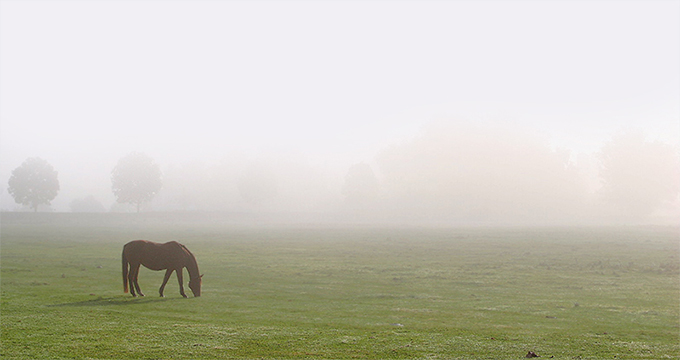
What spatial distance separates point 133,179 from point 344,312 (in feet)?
458

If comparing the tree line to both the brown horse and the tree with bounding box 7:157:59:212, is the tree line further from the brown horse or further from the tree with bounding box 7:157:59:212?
the brown horse

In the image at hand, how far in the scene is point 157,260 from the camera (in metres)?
25.2

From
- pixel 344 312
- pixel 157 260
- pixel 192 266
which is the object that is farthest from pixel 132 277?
→ pixel 344 312

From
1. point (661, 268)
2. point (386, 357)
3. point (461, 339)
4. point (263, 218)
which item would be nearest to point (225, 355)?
point (386, 357)

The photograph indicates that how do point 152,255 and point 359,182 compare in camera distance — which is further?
point 359,182

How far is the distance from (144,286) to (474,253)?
134 ft

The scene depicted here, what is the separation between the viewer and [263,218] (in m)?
199

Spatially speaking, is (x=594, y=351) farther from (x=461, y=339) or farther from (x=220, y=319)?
(x=220, y=319)

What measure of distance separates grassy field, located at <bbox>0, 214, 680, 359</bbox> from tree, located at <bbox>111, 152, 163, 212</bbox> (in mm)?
106115

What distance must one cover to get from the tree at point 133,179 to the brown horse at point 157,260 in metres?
132

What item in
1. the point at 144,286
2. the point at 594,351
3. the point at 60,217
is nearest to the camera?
the point at 594,351

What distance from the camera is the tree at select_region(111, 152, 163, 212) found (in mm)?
146500

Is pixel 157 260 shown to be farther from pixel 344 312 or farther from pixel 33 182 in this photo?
pixel 33 182

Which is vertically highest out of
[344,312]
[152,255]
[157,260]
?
[152,255]
